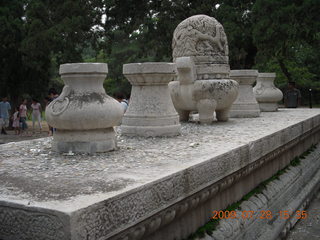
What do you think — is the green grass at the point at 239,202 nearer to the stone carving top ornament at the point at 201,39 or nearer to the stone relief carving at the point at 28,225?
the stone relief carving at the point at 28,225

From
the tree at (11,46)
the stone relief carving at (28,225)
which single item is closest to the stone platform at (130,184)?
the stone relief carving at (28,225)

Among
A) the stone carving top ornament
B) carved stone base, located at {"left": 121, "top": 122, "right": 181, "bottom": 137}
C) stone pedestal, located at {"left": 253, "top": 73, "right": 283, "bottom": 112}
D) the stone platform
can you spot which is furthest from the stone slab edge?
stone pedestal, located at {"left": 253, "top": 73, "right": 283, "bottom": 112}

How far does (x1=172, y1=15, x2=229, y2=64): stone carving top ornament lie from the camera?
17.6 ft

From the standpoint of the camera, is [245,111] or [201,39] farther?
[245,111]

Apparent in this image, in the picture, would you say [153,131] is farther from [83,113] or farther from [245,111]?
[245,111]

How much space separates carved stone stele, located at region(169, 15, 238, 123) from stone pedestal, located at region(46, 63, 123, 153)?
208cm

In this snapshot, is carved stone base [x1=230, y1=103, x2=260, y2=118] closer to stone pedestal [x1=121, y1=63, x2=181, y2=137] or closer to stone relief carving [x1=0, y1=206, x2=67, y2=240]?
stone pedestal [x1=121, y1=63, x2=181, y2=137]

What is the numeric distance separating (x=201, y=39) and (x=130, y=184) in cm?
369

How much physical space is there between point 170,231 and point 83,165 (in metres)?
0.79

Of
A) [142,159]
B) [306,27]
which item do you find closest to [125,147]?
[142,159]

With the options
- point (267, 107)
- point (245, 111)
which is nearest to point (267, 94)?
point (267, 107)

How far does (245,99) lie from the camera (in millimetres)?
6758

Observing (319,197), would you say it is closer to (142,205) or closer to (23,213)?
(142,205)

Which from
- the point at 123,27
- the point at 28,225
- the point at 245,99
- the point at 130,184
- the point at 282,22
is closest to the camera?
the point at 28,225
